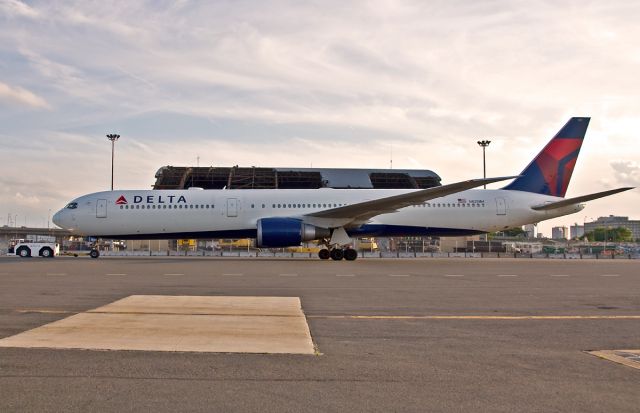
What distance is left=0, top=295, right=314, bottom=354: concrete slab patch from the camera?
6.02 metres

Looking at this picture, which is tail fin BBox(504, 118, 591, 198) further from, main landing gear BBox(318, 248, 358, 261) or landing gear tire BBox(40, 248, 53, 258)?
landing gear tire BBox(40, 248, 53, 258)

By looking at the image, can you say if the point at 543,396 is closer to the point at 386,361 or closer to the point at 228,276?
the point at 386,361

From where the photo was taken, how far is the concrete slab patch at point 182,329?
19.8 ft

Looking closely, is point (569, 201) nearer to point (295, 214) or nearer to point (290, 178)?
point (295, 214)

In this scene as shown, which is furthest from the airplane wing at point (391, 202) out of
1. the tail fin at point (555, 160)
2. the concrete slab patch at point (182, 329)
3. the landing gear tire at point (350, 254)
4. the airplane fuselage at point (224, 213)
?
the concrete slab patch at point (182, 329)

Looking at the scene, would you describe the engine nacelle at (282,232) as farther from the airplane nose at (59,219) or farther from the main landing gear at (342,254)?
the airplane nose at (59,219)

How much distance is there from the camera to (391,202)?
2441cm

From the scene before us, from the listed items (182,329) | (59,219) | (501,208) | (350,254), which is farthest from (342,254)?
(182,329)

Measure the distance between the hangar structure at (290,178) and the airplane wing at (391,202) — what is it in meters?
→ 34.2

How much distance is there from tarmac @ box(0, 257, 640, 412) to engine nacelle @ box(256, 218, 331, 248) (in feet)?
43.2

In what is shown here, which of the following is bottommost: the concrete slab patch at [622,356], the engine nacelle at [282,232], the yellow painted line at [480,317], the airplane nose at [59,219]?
the concrete slab patch at [622,356]

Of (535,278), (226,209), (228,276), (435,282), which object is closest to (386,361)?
(435,282)

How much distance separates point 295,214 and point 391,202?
16.6 feet

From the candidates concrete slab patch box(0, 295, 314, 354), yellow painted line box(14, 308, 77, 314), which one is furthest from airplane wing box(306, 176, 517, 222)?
yellow painted line box(14, 308, 77, 314)
